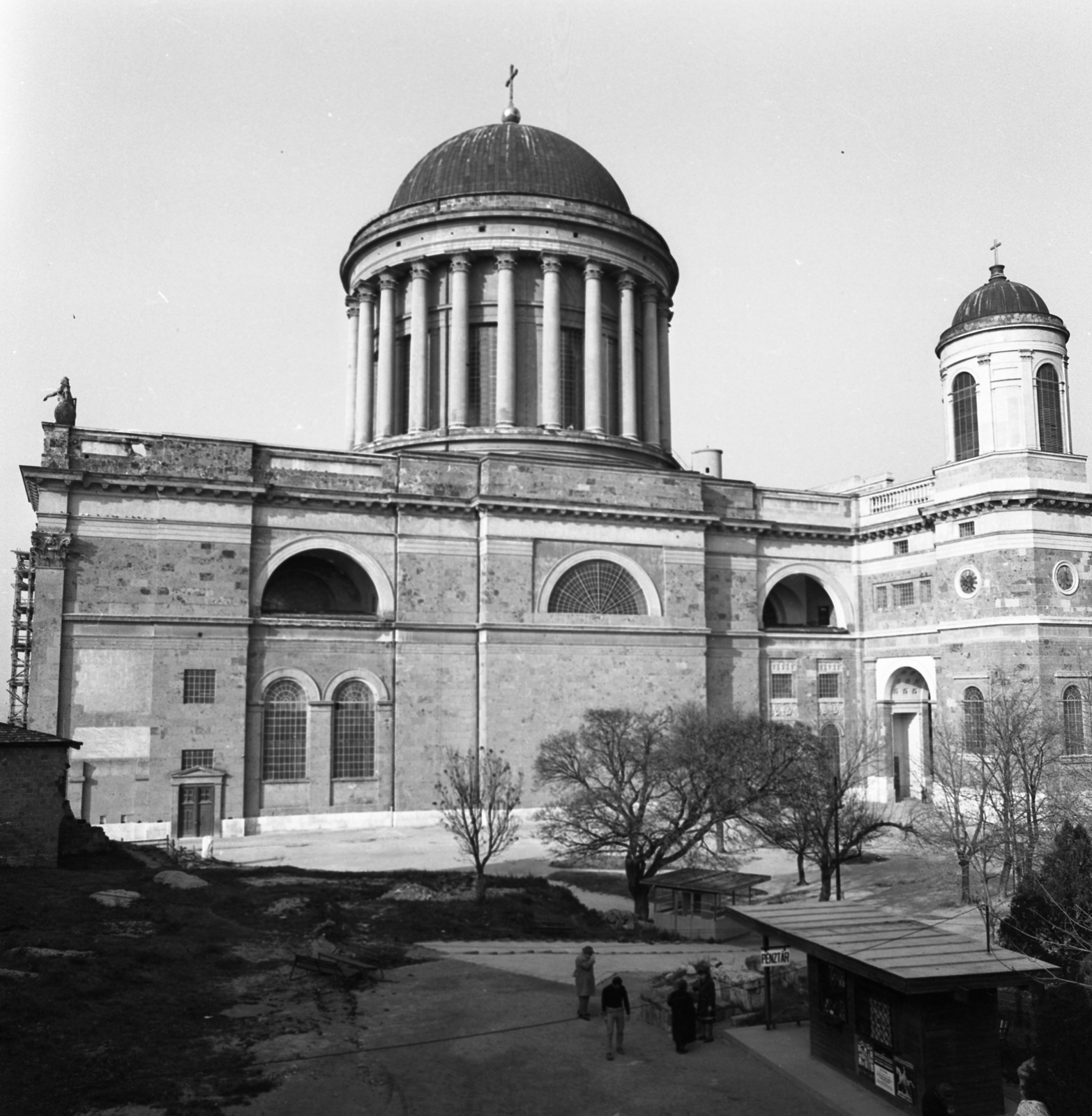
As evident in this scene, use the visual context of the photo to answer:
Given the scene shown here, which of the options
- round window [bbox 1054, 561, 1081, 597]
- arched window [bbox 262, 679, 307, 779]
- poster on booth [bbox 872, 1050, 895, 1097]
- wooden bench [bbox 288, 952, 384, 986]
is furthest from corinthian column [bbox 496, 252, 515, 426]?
poster on booth [bbox 872, 1050, 895, 1097]

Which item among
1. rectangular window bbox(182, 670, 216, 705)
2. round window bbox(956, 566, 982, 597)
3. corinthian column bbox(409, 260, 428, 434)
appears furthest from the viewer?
corinthian column bbox(409, 260, 428, 434)

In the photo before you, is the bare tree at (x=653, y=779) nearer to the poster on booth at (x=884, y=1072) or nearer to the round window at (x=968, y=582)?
the round window at (x=968, y=582)

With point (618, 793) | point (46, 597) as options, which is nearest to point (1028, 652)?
point (618, 793)

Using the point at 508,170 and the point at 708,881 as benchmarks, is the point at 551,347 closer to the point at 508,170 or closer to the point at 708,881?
the point at 508,170

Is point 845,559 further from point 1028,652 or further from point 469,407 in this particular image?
point 469,407

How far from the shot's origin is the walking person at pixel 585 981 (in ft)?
46.0

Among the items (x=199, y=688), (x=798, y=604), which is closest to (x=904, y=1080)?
(x=199, y=688)

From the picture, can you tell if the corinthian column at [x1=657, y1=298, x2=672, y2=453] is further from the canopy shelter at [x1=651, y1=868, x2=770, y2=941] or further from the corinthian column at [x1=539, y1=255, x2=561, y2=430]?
the canopy shelter at [x1=651, y1=868, x2=770, y2=941]

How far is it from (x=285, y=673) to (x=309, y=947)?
700 inches

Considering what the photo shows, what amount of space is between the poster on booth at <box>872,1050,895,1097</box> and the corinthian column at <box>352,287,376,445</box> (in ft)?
119

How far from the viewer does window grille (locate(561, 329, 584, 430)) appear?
4331 centimetres

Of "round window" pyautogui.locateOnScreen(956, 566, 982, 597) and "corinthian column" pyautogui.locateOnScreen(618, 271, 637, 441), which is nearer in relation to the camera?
"round window" pyautogui.locateOnScreen(956, 566, 982, 597)

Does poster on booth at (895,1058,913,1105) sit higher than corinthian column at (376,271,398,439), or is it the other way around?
corinthian column at (376,271,398,439)

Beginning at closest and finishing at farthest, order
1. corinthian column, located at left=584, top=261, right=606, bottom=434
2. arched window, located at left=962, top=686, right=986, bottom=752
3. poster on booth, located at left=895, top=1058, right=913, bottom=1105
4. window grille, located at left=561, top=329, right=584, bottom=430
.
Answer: poster on booth, located at left=895, top=1058, right=913, bottom=1105 < arched window, located at left=962, top=686, right=986, bottom=752 < corinthian column, located at left=584, top=261, right=606, bottom=434 < window grille, located at left=561, top=329, right=584, bottom=430
